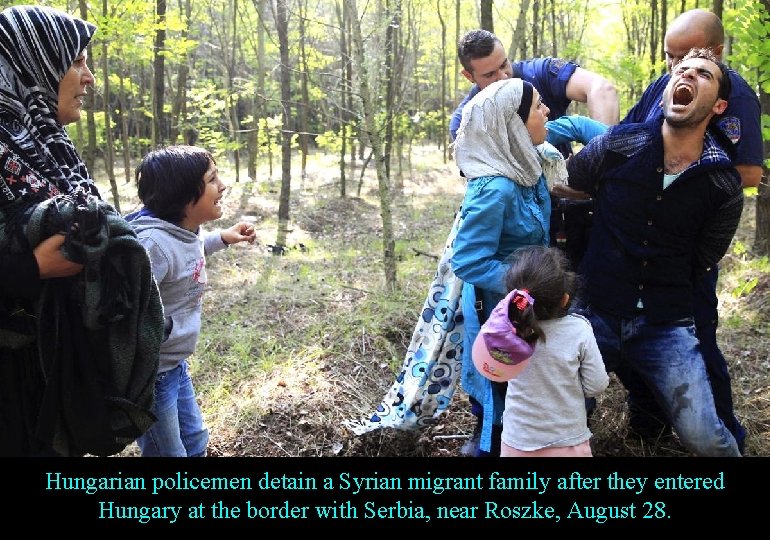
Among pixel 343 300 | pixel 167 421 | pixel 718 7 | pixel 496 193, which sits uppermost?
pixel 718 7

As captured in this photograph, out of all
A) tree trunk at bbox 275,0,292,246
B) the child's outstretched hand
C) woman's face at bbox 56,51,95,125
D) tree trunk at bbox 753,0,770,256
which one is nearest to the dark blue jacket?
the child's outstretched hand

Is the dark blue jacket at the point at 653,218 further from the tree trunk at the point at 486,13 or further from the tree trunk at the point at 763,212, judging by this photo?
the tree trunk at the point at 763,212

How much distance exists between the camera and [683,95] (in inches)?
94.8

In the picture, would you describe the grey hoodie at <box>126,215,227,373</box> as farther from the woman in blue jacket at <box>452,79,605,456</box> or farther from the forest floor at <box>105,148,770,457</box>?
the forest floor at <box>105,148,770,457</box>

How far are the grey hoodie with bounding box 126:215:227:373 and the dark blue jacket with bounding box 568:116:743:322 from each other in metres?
1.81

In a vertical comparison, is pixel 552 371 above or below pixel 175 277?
below

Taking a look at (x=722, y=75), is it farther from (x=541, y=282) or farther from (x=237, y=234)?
(x=237, y=234)

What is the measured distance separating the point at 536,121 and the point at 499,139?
0.19m

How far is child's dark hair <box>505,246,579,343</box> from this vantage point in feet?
7.38

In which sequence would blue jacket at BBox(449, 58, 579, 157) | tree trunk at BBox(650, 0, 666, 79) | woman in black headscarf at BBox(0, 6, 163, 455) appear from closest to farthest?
woman in black headscarf at BBox(0, 6, 163, 455) → blue jacket at BBox(449, 58, 579, 157) → tree trunk at BBox(650, 0, 666, 79)

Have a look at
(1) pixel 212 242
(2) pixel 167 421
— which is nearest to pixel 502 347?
(2) pixel 167 421

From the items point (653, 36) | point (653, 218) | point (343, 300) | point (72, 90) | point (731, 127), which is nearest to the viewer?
point (72, 90)
